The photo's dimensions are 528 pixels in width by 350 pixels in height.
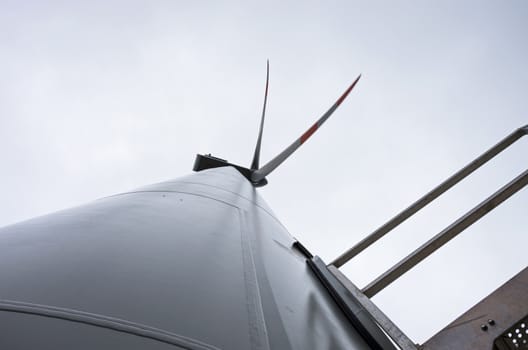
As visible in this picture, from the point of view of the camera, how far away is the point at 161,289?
32.9 inches

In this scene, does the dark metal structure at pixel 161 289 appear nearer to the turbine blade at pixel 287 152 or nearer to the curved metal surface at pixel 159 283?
the curved metal surface at pixel 159 283

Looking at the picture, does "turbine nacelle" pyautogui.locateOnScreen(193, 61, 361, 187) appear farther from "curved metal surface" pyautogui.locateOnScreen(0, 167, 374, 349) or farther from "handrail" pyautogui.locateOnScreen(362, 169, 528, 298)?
"curved metal surface" pyautogui.locateOnScreen(0, 167, 374, 349)

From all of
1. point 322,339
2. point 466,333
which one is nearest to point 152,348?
point 322,339

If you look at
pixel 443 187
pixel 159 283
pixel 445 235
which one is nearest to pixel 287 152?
pixel 443 187

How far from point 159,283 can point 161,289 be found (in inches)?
1.2

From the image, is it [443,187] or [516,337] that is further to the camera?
[443,187]

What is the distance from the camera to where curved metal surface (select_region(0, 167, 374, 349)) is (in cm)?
67

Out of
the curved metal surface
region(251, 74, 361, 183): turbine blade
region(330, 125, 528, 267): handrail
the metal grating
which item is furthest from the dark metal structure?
region(251, 74, 361, 183): turbine blade

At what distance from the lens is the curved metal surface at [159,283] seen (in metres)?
0.67

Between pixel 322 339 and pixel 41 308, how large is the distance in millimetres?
909

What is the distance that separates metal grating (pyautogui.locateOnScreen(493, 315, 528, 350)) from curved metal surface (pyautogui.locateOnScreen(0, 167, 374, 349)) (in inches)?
56.2

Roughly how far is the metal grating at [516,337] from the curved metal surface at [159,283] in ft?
4.68

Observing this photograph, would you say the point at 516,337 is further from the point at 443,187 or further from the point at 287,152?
the point at 287,152

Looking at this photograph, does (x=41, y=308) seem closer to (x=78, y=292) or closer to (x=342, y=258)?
(x=78, y=292)
